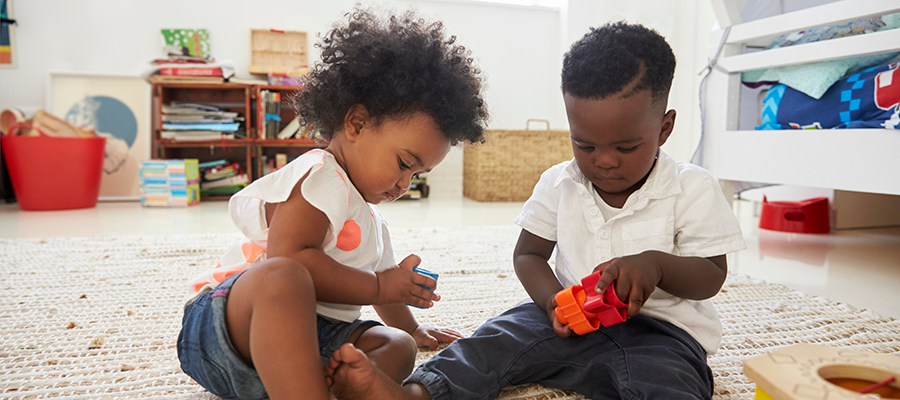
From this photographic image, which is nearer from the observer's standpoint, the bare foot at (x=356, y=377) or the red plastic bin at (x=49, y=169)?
the bare foot at (x=356, y=377)

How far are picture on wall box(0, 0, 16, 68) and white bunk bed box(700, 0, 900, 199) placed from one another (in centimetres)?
321

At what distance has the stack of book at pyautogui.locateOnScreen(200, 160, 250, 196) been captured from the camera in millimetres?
2834

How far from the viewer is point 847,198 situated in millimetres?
1964

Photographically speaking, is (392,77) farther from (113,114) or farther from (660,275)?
(113,114)

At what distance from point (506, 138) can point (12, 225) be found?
212 centimetres

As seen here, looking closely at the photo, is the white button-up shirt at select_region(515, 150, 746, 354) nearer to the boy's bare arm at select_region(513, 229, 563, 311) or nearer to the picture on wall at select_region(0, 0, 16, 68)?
the boy's bare arm at select_region(513, 229, 563, 311)

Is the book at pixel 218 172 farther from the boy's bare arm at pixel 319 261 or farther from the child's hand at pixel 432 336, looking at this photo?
the boy's bare arm at pixel 319 261

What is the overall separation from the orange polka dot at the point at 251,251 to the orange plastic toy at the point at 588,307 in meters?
0.35

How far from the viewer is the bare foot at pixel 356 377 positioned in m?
0.52

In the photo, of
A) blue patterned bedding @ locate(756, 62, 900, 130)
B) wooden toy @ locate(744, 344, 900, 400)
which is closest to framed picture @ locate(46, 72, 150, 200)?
blue patterned bedding @ locate(756, 62, 900, 130)

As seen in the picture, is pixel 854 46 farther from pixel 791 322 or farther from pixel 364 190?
pixel 364 190

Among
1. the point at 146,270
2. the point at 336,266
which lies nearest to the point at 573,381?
the point at 336,266

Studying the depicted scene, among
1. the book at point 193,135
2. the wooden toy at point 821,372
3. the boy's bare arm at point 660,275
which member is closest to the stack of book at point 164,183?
the book at point 193,135

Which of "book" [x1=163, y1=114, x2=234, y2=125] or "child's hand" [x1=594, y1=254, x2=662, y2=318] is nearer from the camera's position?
"child's hand" [x1=594, y1=254, x2=662, y2=318]
